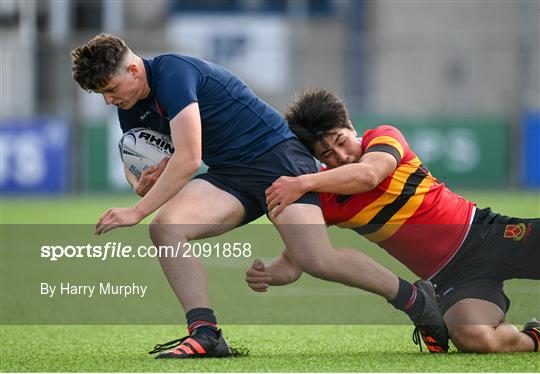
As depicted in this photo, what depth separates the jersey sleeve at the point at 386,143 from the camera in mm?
5430

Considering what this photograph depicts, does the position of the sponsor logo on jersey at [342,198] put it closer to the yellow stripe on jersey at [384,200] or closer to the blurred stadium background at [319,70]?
the yellow stripe on jersey at [384,200]

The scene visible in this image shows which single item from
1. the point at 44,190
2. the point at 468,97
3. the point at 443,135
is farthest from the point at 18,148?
the point at 468,97

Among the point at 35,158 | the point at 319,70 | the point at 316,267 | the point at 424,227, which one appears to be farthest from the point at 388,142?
the point at 319,70

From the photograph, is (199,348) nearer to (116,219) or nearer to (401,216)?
(116,219)

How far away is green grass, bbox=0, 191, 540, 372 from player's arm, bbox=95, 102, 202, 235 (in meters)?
0.62

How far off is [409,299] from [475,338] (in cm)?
32

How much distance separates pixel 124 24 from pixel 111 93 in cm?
2164

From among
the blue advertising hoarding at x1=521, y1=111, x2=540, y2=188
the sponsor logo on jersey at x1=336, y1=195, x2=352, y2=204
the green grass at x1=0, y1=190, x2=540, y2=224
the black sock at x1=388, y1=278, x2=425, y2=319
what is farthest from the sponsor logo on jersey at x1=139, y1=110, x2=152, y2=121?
the blue advertising hoarding at x1=521, y1=111, x2=540, y2=188

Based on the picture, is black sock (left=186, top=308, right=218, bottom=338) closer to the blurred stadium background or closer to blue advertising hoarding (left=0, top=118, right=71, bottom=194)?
the blurred stadium background

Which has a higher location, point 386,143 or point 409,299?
point 386,143

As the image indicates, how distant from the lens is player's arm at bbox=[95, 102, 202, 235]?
5184 millimetres

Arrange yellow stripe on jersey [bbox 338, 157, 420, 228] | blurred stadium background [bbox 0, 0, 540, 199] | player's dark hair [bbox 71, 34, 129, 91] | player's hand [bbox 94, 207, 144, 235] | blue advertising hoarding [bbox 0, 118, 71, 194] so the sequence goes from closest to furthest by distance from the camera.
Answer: player's hand [bbox 94, 207, 144, 235]
player's dark hair [bbox 71, 34, 129, 91]
yellow stripe on jersey [bbox 338, 157, 420, 228]
blurred stadium background [bbox 0, 0, 540, 199]
blue advertising hoarding [bbox 0, 118, 71, 194]

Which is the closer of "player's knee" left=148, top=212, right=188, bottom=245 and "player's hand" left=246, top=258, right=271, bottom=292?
"player's knee" left=148, top=212, right=188, bottom=245

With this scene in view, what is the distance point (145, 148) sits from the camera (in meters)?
5.66
